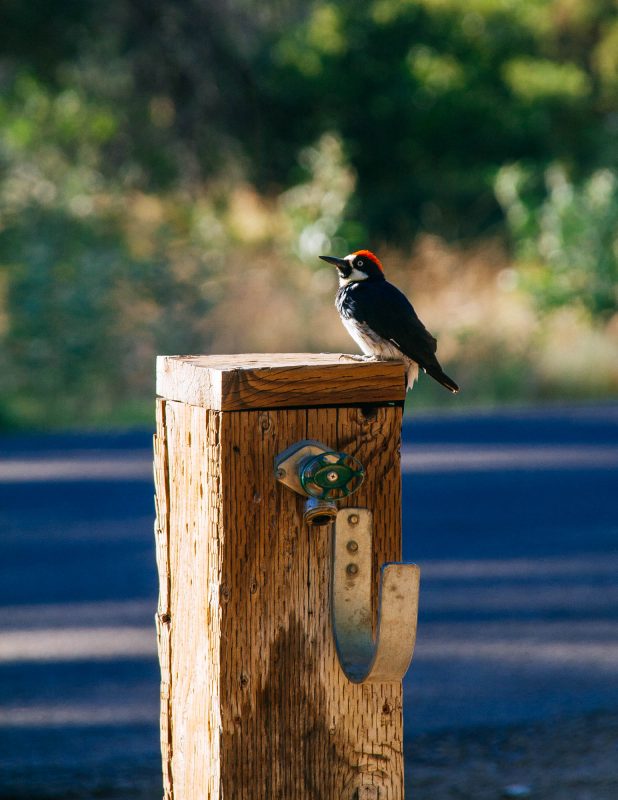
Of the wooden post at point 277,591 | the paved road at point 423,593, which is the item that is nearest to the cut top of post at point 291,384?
the wooden post at point 277,591

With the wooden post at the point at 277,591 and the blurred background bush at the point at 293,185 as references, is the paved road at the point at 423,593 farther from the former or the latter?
the wooden post at the point at 277,591

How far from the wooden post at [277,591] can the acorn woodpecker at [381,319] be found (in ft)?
3.94

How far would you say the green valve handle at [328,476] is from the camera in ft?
6.39

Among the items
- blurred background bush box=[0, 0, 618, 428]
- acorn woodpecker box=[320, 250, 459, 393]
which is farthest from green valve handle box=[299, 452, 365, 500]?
blurred background bush box=[0, 0, 618, 428]

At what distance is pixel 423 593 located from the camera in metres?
6.70

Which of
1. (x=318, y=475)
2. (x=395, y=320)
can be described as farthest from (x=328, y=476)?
(x=395, y=320)

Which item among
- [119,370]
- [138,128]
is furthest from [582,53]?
[119,370]

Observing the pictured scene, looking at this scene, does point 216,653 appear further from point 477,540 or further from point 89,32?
point 89,32

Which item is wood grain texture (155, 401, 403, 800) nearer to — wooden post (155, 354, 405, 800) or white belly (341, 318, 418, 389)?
wooden post (155, 354, 405, 800)

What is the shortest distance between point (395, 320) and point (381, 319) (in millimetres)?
36

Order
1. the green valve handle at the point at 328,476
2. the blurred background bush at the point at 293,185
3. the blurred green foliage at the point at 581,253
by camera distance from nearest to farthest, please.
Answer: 1. the green valve handle at the point at 328,476
2. the blurred background bush at the point at 293,185
3. the blurred green foliage at the point at 581,253

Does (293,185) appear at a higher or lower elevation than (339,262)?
higher

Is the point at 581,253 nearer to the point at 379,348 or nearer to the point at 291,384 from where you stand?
the point at 379,348

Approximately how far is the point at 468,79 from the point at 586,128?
3783 millimetres
